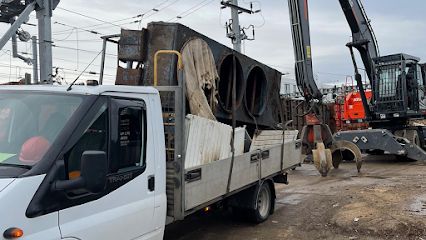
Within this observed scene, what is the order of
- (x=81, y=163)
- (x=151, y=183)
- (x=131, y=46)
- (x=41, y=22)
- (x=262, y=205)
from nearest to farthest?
(x=81, y=163) → (x=151, y=183) → (x=131, y=46) → (x=262, y=205) → (x=41, y=22)

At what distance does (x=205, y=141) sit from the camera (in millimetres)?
5023

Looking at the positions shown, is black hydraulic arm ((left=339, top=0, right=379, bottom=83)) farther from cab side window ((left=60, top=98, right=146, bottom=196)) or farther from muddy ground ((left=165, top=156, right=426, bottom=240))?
cab side window ((left=60, top=98, right=146, bottom=196))

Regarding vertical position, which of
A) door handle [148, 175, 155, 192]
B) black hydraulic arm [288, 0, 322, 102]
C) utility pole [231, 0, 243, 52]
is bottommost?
door handle [148, 175, 155, 192]

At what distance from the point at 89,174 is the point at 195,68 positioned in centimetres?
285

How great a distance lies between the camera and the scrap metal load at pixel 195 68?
209 inches

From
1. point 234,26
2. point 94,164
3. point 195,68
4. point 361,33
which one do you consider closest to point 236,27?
point 234,26

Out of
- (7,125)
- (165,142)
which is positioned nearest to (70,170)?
(7,125)

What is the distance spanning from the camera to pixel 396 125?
16.6m

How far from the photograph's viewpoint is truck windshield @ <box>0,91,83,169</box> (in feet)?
10.4

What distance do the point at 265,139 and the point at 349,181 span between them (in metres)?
5.62

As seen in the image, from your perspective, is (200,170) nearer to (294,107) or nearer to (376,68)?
(376,68)

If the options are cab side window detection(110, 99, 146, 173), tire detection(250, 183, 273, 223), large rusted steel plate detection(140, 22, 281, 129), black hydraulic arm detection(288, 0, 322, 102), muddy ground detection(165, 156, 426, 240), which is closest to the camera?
cab side window detection(110, 99, 146, 173)

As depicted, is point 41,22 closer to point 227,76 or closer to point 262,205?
point 227,76

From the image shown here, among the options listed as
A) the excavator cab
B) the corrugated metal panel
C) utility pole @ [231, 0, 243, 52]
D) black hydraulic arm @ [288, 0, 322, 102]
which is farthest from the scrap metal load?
utility pole @ [231, 0, 243, 52]
